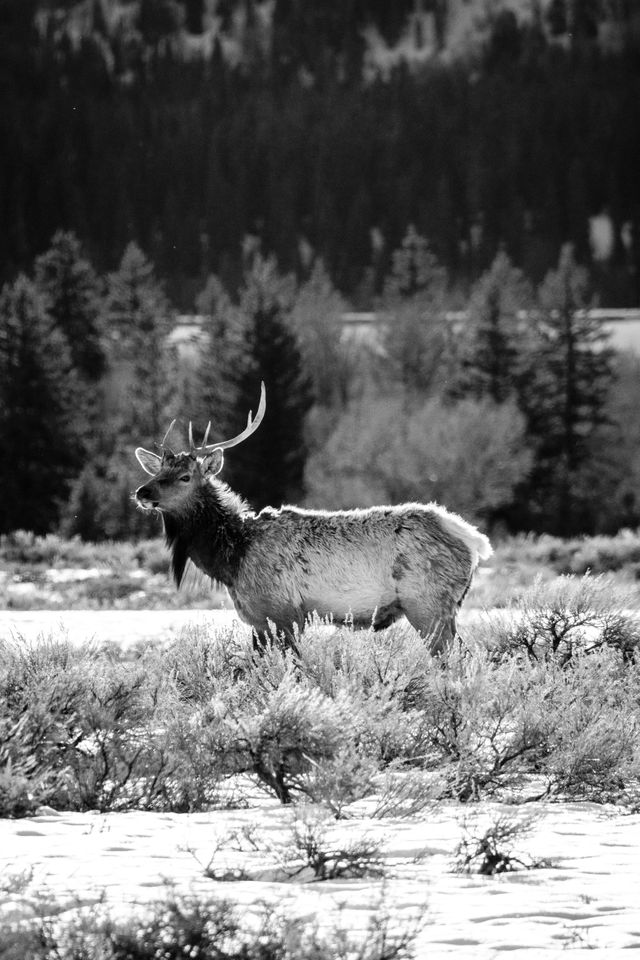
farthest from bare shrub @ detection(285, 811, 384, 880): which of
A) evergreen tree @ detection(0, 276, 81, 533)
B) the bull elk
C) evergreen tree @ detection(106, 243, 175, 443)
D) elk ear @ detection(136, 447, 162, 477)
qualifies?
evergreen tree @ detection(106, 243, 175, 443)

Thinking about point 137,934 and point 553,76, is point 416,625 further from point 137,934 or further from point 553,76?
point 553,76

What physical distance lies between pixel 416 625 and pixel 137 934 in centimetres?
489

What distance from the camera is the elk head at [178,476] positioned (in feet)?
32.0

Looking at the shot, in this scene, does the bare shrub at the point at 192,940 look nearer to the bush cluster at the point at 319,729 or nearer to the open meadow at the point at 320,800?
the open meadow at the point at 320,800

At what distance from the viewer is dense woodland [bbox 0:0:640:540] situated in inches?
1781

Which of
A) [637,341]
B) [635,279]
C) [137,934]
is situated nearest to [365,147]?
[635,279]

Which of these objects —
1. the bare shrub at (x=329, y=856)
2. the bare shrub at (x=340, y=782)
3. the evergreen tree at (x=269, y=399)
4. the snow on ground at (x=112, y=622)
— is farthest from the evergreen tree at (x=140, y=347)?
the bare shrub at (x=329, y=856)

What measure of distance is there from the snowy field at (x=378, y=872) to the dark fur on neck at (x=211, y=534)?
2.92 m

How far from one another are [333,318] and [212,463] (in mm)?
60762

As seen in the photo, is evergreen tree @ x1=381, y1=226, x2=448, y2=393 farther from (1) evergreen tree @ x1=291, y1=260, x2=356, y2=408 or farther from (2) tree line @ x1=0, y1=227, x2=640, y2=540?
(1) evergreen tree @ x1=291, y1=260, x2=356, y2=408

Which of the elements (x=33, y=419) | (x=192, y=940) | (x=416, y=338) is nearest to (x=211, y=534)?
(x=192, y=940)

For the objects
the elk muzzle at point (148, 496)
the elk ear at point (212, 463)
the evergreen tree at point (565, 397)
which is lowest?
the evergreen tree at point (565, 397)

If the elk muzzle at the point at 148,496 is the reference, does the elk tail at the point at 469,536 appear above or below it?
A: below

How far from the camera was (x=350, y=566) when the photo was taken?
9000 mm
